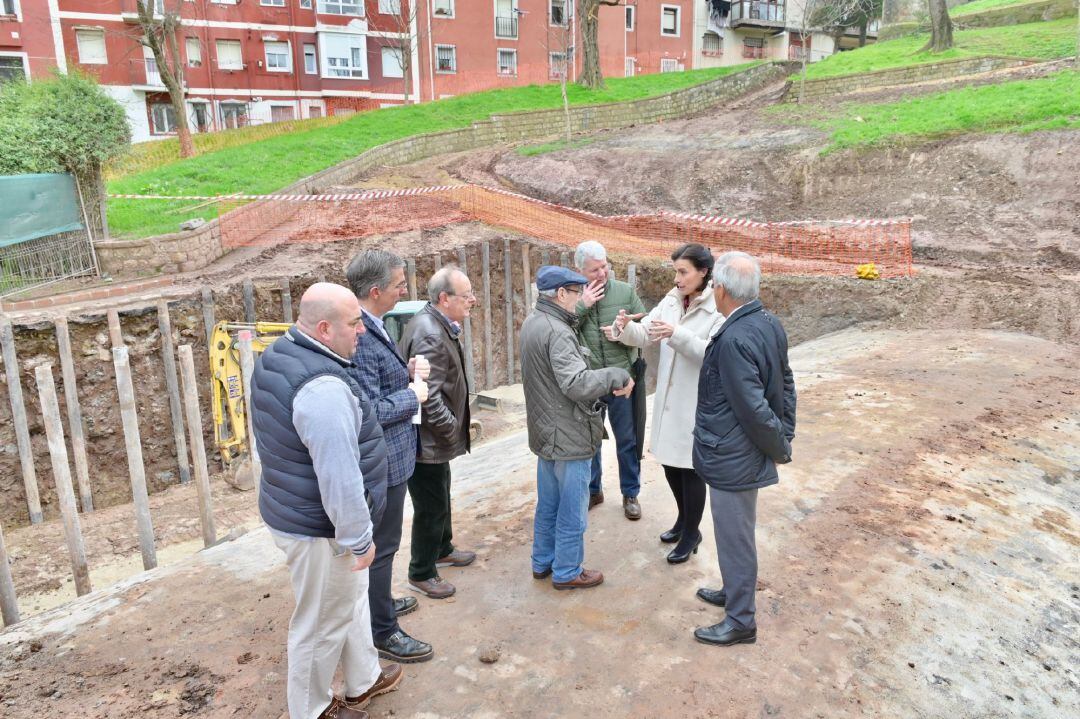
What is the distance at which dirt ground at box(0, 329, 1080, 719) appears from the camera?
3.56m

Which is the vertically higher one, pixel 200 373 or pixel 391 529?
pixel 391 529

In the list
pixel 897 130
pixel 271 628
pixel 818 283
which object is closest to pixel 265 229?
pixel 818 283

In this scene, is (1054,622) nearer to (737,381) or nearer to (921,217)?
(737,381)

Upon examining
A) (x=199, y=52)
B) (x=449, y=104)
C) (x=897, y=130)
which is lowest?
(x=897, y=130)

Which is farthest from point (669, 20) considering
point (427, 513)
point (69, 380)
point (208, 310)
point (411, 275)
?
point (427, 513)

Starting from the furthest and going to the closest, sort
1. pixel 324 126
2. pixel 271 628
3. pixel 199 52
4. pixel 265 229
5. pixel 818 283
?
pixel 199 52 < pixel 324 126 < pixel 265 229 < pixel 818 283 < pixel 271 628

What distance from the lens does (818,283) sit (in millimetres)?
13602

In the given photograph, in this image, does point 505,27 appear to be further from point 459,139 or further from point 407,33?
point 459,139

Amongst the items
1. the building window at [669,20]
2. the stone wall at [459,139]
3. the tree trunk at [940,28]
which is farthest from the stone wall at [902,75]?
the building window at [669,20]

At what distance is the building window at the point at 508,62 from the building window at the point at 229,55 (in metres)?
12.5

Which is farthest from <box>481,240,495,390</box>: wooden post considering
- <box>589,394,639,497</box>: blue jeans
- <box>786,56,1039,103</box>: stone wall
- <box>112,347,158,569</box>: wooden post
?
<box>786,56,1039,103</box>: stone wall

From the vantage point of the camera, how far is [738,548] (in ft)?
12.3

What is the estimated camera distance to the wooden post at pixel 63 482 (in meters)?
5.54

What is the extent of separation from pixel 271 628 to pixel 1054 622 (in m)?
4.70
